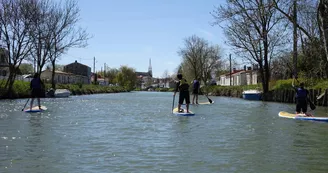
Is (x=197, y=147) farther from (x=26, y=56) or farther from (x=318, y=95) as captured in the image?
(x=26, y=56)

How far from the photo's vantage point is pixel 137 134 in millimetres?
11953

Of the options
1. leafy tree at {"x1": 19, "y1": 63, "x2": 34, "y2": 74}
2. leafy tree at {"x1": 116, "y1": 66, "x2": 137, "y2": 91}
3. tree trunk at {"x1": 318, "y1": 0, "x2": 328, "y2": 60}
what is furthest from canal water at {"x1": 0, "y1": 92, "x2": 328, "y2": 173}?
leafy tree at {"x1": 116, "y1": 66, "x2": 137, "y2": 91}

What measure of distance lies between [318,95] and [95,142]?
1001 inches

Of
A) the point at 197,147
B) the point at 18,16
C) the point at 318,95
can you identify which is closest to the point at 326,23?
the point at 318,95

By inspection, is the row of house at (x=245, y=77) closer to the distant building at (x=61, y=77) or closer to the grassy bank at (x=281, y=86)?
the grassy bank at (x=281, y=86)

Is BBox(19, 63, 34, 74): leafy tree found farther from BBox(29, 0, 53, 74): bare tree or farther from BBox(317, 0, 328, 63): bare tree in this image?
BBox(317, 0, 328, 63): bare tree

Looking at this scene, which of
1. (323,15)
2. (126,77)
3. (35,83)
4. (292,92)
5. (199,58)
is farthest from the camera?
(126,77)

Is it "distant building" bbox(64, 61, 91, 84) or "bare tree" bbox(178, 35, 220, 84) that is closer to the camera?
"bare tree" bbox(178, 35, 220, 84)

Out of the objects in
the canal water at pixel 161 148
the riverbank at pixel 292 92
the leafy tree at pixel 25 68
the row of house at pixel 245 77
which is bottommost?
the canal water at pixel 161 148

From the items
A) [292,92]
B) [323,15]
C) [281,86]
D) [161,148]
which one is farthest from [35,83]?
[281,86]

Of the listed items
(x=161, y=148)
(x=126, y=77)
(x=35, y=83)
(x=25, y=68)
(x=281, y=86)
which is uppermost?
(x=25, y=68)

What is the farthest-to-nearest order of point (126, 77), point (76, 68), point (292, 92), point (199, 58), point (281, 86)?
point (126, 77)
point (76, 68)
point (199, 58)
point (281, 86)
point (292, 92)

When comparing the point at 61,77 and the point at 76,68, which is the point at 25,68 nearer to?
the point at 61,77

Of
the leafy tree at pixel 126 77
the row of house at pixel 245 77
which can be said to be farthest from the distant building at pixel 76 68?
the row of house at pixel 245 77
